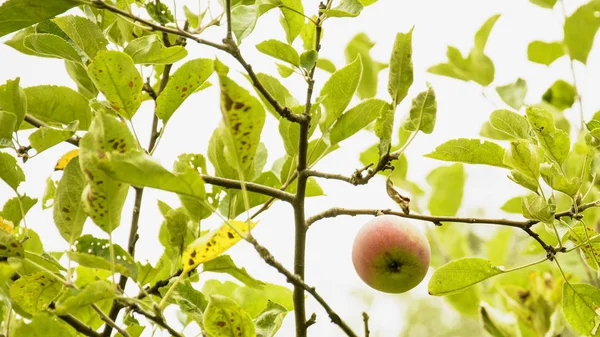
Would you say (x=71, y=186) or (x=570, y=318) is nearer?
(x=71, y=186)

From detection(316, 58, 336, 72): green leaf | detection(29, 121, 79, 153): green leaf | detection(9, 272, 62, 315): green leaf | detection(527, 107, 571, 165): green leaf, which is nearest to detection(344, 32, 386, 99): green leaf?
detection(316, 58, 336, 72): green leaf

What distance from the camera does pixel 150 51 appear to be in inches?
30.5

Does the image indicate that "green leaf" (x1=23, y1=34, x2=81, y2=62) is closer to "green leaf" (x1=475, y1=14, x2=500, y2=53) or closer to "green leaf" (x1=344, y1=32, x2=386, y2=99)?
"green leaf" (x1=344, y1=32, x2=386, y2=99)

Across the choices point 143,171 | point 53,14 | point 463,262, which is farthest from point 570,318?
point 53,14

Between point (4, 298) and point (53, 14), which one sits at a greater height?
point (53, 14)

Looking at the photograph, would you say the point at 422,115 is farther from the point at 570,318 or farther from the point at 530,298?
the point at 530,298

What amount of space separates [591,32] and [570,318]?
2.10 feet

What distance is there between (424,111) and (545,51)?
738mm

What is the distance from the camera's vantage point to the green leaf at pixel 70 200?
0.68m

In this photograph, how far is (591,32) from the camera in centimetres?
125

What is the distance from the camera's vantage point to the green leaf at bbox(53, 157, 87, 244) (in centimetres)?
68

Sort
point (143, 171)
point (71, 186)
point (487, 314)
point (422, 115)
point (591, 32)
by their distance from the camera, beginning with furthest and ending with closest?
point (591, 32) → point (487, 314) → point (422, 115) → point (71, 186) → point (143, 171)

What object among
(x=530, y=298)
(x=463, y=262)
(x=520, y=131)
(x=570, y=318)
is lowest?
(x=530, y=298)

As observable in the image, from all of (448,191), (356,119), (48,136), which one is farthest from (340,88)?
(448,191)
